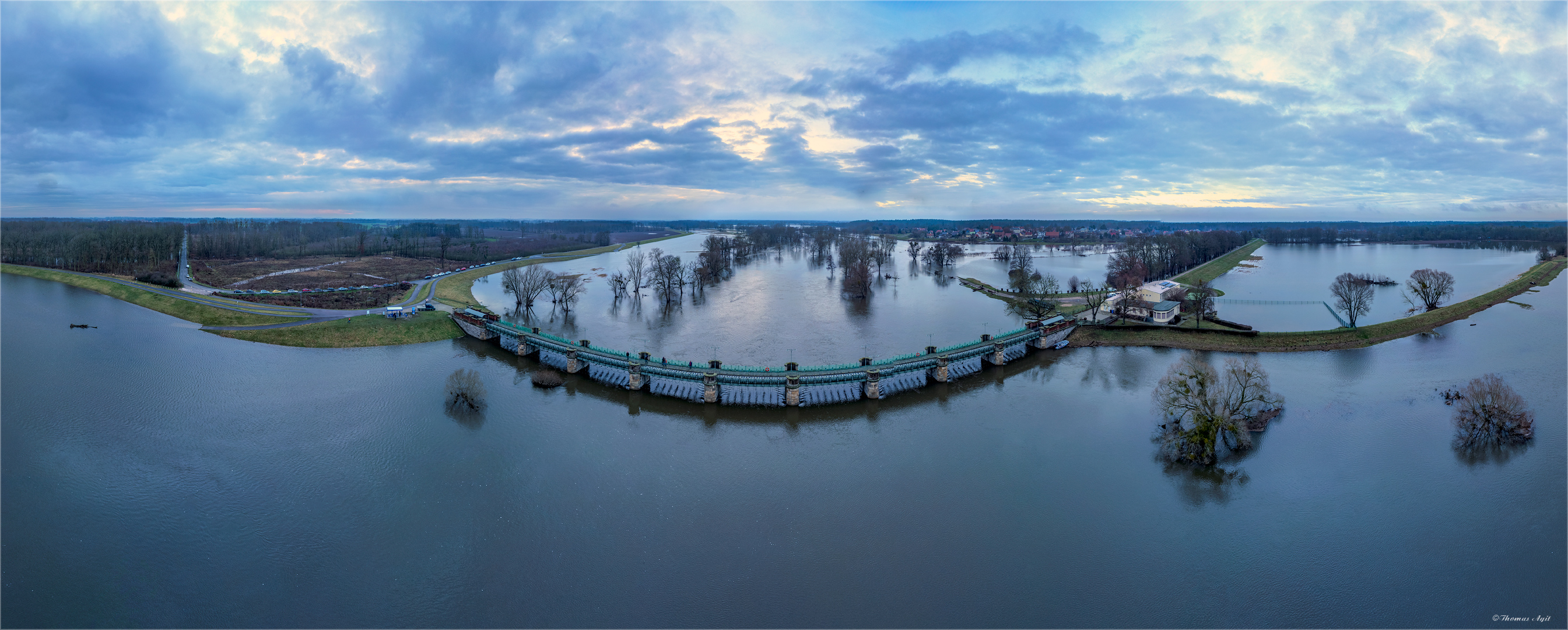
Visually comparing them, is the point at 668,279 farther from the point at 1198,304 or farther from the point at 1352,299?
the point at 1352,299

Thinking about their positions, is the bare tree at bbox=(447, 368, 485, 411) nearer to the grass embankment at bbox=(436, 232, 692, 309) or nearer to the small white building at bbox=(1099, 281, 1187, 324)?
the grass embankment at bbox=(436, 232, 692, 309)

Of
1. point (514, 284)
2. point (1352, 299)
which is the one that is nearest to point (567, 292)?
point (514, 284)

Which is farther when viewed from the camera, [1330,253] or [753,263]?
[1330,253]

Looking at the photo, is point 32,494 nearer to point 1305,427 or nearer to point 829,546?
point 829,546

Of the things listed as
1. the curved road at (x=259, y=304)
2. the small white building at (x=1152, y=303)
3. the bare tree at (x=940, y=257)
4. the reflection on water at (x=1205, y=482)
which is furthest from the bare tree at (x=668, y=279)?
the reflection on water at (x=1205, y=482)

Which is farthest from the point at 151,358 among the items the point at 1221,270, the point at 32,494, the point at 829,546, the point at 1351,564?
the point at 1221,270

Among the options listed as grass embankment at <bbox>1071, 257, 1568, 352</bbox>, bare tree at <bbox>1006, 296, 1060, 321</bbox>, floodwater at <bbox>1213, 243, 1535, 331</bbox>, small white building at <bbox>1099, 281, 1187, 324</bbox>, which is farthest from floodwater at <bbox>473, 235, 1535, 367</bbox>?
small white building at <bbox>1099, 281, 1187, 324</bbox>

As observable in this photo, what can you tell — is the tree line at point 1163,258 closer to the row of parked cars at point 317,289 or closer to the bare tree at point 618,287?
the bare tree at point 618,287
